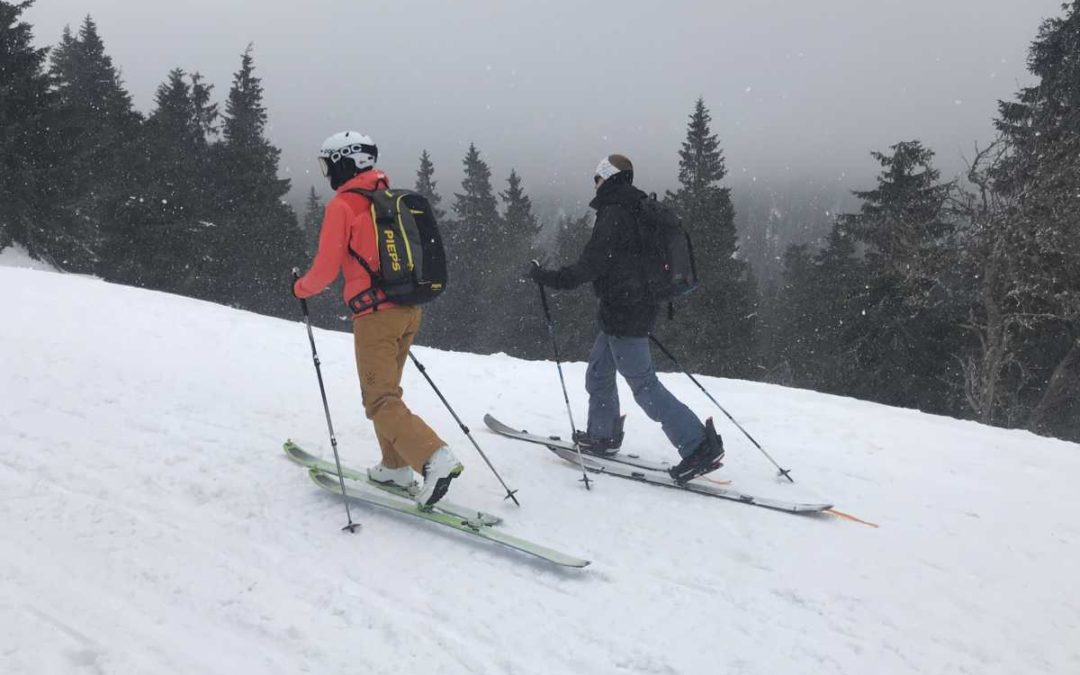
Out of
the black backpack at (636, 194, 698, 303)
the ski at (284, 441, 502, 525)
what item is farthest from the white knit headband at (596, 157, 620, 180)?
the ski at (284, 441, 502, 525)

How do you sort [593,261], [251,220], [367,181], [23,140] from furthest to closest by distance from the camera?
[251,220]
[23,140]
[593,261]
[367,181]

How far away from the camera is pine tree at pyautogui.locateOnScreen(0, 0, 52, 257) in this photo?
79.9 ft

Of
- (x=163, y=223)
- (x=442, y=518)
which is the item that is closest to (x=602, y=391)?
(x=442, y=518)

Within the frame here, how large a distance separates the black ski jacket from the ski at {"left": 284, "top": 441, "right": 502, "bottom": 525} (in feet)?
6.01

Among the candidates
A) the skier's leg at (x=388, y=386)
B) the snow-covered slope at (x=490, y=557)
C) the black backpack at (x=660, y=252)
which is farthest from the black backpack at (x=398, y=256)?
the black backpack at (x=660, y=252)

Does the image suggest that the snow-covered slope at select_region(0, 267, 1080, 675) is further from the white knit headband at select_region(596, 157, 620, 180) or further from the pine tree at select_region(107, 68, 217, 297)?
the pine tree at select_region(107, 68, 217, 297)

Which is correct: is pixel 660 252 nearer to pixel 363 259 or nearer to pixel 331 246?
pixel 363 259

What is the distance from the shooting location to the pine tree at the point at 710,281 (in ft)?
117

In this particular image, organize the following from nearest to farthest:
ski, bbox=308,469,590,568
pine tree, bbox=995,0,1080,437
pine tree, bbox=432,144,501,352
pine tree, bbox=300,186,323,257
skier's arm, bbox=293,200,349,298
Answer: ski, bbox=308,469,590,568
skier's arm, bbox=293,200,349,298
pine tree, bbox=995,0,1080,437
pine tree, bbox=432,144,501,352
pine tree, bbox=300,186,323,257

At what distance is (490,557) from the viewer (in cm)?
383

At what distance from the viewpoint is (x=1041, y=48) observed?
2169 cm

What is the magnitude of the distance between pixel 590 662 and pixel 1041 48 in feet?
90.7

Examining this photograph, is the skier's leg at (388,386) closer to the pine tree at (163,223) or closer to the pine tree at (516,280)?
the pine tree at (163,223)

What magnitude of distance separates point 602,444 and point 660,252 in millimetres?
1843
